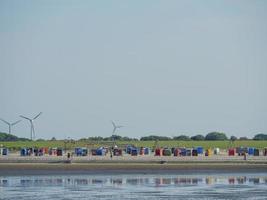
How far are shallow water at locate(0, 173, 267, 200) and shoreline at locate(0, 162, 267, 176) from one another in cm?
326

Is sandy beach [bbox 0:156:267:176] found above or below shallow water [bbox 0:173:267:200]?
above

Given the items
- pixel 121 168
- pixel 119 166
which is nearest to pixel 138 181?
pixel 121 168

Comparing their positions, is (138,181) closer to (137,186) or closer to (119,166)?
(137,186)

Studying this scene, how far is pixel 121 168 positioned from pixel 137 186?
15655mm

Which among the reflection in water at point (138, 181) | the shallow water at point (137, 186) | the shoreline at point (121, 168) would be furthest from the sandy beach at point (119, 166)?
the reflection in water at point (138, 181)

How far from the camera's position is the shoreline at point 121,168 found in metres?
73.6

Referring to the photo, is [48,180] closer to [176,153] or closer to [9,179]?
[9,179]

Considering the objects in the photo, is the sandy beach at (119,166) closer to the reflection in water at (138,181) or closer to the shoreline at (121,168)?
the shoreline at (121,168)

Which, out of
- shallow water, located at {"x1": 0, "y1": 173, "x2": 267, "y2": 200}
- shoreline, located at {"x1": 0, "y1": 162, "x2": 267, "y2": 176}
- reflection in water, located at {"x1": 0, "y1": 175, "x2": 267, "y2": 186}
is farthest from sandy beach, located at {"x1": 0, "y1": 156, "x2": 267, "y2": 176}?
reflection in water, located at {"x1": 0, "y1": 175, "x2": 267, "y2": 186}

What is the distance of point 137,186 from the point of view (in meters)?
60.3

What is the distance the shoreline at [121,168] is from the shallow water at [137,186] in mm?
3262

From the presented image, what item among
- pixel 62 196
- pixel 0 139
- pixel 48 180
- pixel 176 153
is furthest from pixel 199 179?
pixel 0 139

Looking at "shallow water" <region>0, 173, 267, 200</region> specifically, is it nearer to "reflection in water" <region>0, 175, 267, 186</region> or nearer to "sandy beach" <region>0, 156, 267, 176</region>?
"reflection in water" <region>0, 175, 267, 186</region>

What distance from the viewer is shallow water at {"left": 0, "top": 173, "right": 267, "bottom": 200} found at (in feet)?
175
